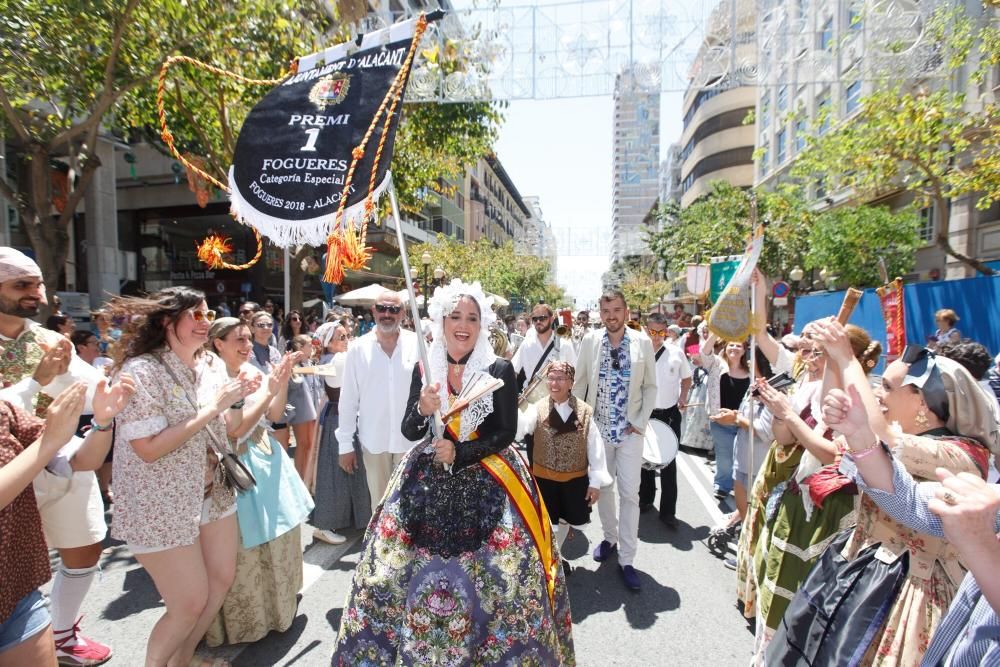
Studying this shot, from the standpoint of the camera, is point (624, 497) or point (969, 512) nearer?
point (969, 512)

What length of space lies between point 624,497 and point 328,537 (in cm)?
243

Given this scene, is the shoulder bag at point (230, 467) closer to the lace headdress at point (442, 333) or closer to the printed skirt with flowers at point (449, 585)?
the printed skirt with flowers at point (449, 585)

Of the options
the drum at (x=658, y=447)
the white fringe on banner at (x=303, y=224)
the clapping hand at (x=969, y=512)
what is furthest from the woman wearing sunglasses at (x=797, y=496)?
the white fringe on banner at (x=303, y=224)

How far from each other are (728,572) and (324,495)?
3.25 meters

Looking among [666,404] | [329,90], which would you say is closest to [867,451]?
[329,90]

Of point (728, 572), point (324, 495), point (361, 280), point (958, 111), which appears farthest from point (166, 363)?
point (361, 280)

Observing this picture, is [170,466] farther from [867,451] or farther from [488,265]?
[488,265]

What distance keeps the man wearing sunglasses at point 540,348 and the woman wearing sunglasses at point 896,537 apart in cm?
482

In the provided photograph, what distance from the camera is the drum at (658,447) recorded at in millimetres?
4648

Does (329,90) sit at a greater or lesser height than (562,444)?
greater

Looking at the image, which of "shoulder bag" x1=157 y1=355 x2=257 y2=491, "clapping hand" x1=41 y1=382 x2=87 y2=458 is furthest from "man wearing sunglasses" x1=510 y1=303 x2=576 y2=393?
"clapping hand" x1=41 y1=382 x2=87 y2=458

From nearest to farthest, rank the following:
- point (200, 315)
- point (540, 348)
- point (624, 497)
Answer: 1. point (200, 315)
2. point (624, 497)
3. point (540, 348)

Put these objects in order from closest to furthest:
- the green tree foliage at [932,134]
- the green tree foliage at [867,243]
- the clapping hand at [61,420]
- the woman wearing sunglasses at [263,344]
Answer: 1. the clapping hand at [61,420]
2. the woman wearing sunglasses at [263,344]
3. the green tree foliage at [932,134]
4. the green tree foliage at [867,243]

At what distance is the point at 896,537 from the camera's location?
2088 mm
